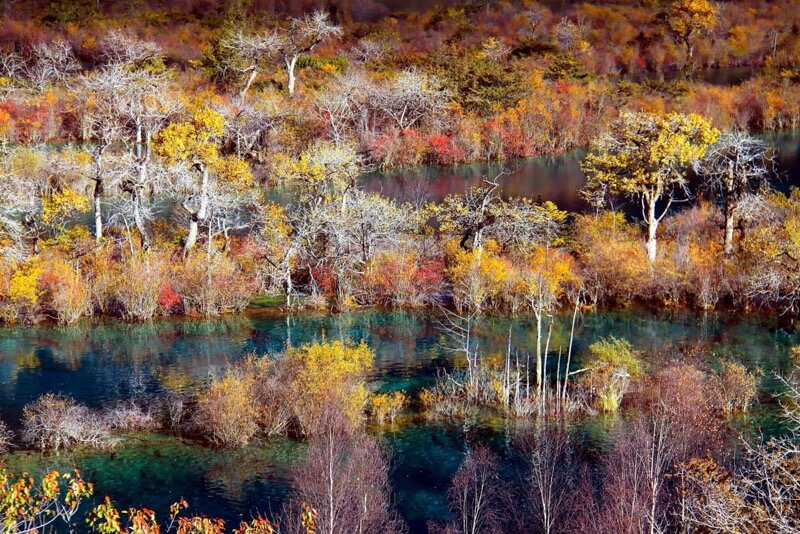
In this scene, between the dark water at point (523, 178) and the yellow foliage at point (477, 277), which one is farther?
the dark water at point (523, 178)

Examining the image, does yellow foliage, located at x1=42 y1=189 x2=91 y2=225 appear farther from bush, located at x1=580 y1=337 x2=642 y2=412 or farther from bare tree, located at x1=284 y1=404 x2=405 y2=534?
bush, located at x1=580 y1=337 x2=642 y2=412

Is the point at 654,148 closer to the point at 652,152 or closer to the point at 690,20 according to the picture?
the point at 652,152

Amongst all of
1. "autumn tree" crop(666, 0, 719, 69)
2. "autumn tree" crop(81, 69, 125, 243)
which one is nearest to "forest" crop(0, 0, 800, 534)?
"autumn tree" crop(81, 69, 125, 243)

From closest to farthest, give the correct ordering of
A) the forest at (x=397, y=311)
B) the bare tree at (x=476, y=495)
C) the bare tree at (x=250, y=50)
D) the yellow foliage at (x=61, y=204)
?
the bare tree at (x=476, y=495) → the forest at (x=397, y=311) → the yellow foliage at (x=61, y=204) → the bare tree at (x=250, y=50)

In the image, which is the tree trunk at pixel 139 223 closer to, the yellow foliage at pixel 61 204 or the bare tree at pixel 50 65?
the yellow foliage at pixel 61 204

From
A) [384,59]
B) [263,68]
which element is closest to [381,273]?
[263,68]

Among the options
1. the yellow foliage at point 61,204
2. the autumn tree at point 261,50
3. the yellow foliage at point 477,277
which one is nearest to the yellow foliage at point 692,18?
the autumn tree at point 261,50

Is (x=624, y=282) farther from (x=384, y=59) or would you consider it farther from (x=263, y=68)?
(x=384, y=59)
